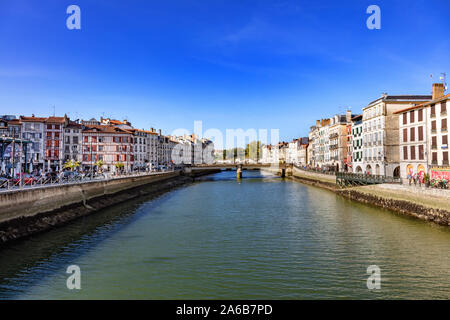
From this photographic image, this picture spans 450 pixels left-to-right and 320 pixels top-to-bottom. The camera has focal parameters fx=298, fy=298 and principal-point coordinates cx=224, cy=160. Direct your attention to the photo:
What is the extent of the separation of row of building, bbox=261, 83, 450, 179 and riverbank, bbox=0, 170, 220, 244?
135ft

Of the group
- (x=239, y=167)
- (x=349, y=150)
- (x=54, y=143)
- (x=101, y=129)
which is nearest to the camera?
(x=349, y=150)

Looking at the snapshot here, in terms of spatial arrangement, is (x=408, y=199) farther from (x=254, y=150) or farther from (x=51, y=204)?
(x=254, y=150)

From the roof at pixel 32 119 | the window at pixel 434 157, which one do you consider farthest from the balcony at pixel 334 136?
the roof at pixel 32 119

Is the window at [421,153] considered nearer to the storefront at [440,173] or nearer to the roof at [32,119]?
the storefront at [440,173]

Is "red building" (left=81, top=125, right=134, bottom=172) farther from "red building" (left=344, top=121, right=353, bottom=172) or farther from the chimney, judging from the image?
the chimney

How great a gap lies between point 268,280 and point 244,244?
6.37 m

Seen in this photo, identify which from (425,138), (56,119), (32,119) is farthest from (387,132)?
(32,119)

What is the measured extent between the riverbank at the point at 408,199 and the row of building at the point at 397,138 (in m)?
5.59

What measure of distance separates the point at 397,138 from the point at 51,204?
2024 inches

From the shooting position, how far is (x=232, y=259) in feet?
57.7

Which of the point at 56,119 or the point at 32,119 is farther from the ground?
the point at 56,119

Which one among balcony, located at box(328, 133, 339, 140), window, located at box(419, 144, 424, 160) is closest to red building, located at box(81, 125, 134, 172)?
balcony, located at box(328, 133, 339, 140)

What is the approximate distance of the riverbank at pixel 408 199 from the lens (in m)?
27.1
